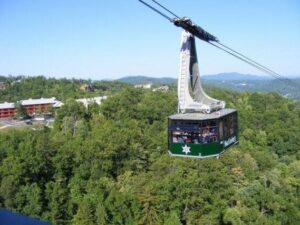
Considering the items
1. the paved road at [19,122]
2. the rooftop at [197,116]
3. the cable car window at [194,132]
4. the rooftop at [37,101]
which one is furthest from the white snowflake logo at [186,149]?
the rooftop at [37,101]

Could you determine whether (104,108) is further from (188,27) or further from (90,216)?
→ (188,27)

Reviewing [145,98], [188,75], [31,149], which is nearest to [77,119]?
[145,98]

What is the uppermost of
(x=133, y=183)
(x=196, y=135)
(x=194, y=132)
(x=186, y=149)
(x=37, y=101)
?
(x=194, y=132)

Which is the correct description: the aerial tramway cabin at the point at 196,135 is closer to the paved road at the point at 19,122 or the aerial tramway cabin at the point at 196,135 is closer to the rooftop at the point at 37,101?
the paved road at the point at 19,122

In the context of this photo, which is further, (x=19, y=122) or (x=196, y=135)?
(x=19, y=122)

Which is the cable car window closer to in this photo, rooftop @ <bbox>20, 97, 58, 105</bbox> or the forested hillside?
the forested hillside

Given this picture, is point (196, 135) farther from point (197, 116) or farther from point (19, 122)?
point (19, 122)

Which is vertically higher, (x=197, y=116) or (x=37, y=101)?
(x=197, y=116)

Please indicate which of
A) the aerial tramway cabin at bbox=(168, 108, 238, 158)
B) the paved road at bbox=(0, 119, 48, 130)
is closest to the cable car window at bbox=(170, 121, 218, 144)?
the aerial tramway cabin at bbox=(168, 108, 238, 158)

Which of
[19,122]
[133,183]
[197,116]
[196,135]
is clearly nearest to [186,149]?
[196,135]

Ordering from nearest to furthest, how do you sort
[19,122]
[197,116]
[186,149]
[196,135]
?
1. [196,135]
2. [186,149]
3. [197,116]
4. [19,122]
